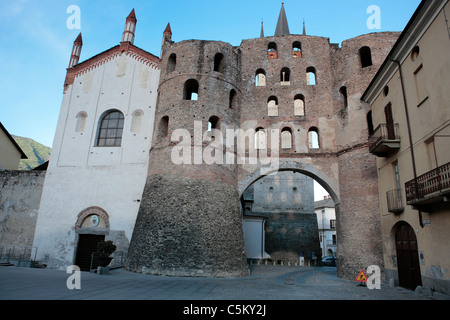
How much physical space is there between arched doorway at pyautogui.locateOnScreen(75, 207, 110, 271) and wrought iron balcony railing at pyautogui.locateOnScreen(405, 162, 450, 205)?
15782 millimetres

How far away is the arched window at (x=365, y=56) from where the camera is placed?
1833cm

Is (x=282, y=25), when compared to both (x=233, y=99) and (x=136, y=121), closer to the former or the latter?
(x=233, y=99)

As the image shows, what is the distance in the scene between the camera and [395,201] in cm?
1284

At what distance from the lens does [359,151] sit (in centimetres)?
1623

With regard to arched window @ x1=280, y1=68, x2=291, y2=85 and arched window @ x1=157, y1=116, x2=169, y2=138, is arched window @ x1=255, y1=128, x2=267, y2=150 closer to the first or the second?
arched window @ x1=280, y1=68, x2=291, y2=85

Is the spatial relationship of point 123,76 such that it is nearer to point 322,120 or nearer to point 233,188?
point 233,188

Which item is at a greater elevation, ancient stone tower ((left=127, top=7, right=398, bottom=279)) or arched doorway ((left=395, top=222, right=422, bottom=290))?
ancient stone tower ((left=127, top=7, right=398, bottom=279))

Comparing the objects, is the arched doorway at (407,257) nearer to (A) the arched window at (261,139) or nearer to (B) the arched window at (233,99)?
(A) the arched window at (261,139)

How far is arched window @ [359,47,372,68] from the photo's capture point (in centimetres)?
1833

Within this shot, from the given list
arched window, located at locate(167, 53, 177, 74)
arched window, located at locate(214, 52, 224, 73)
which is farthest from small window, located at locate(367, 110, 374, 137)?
arched window, located at locate(167, 53, 177, 74)

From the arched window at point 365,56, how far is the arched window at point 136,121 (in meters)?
14.4
